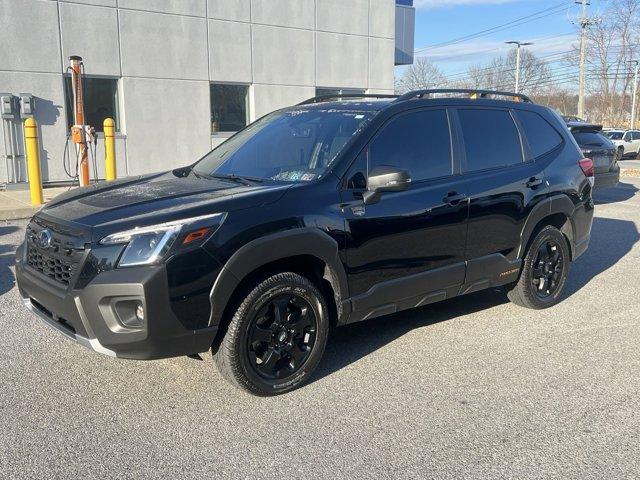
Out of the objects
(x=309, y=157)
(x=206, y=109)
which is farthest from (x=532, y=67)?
(x=309, y=157)

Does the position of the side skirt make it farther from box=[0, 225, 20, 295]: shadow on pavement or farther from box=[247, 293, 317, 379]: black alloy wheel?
box=[0, 225, 20, 295]: shadow on pavement

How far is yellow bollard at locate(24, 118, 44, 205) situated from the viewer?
10180 millimetres

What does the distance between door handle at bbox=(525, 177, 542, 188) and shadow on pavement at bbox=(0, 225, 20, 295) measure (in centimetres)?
496

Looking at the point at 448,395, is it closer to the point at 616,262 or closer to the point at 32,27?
the point at 616,262

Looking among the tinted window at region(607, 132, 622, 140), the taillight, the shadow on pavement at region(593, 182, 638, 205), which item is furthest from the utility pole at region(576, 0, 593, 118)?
the taillight

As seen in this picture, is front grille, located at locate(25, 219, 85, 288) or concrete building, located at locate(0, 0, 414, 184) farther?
concrete building, located at locate(0, 0, 414, 184)

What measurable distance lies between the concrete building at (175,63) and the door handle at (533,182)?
1146cm

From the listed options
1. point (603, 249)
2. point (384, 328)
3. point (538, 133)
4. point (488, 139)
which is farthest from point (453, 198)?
point (603, 249)

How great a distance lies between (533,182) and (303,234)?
2.52m

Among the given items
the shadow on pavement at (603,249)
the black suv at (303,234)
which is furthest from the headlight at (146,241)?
the shadow on pavement at (603,249)

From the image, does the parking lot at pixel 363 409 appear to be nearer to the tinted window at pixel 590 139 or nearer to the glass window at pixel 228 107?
the tinted window at pixel 590 139

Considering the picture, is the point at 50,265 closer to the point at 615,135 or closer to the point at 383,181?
the point at 383,181

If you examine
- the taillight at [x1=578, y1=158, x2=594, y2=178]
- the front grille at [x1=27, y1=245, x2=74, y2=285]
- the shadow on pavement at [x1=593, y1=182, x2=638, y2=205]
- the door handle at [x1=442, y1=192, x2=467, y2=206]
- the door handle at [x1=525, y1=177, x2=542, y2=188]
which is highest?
the taillight at [x1=578, y1=158, x2=594, y2=178]

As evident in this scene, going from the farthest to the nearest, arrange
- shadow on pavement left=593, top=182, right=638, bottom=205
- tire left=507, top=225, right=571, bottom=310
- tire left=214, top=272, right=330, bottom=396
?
shadow on pavement left=593, top=182, right=638, bottom=205, tire left=507, top=225, right=571, bottom=310, tire left=214, top=272, right=330, bottom=396
